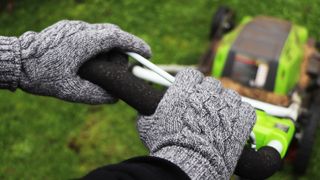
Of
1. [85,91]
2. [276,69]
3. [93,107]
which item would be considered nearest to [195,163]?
[85,91]

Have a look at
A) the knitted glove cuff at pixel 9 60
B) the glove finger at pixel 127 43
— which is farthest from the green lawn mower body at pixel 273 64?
the knitted glove cuff at pixel 9 60

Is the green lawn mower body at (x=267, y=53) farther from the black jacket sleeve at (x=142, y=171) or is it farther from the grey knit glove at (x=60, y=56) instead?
the black jacket sleeve at (x=142, y=171)

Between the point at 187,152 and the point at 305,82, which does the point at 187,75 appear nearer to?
the point at 187,152

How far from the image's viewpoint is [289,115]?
1648 mm

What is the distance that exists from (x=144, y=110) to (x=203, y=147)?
0.70 feet

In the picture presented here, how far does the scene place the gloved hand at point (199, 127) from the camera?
1036 millimetres

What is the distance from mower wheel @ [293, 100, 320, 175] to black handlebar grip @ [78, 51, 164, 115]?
1.71 metres

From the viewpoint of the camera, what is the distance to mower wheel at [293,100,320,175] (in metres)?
2.67

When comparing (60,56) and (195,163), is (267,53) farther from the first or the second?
(195,163)

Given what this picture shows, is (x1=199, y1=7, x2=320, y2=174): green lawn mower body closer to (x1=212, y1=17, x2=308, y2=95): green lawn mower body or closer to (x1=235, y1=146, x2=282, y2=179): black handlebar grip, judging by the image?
(x1=212, y1=17, x2=308, y2=95): green lawn mower body

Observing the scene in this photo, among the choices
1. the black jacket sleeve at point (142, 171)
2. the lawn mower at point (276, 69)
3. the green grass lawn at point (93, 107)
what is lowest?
the green grass lawn at point (93, 107)

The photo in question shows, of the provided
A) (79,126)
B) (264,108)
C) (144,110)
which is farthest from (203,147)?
(79,126)

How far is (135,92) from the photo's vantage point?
3.85ft

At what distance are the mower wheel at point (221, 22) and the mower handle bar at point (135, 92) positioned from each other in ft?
7.69
